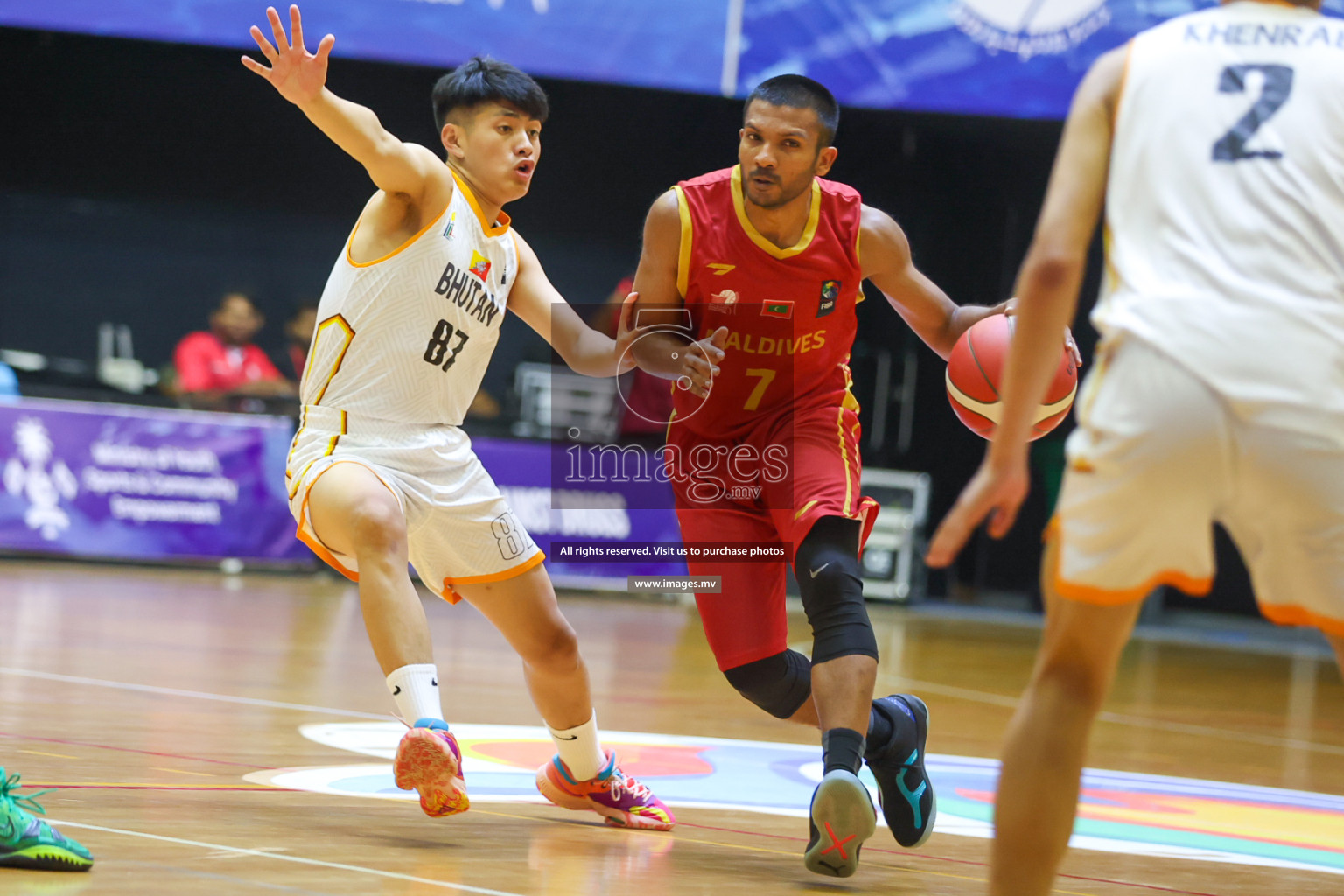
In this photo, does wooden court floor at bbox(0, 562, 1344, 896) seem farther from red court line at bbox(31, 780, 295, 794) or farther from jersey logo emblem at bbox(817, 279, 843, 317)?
jersey logo emblem at bbox(817, 279, 843, 317)

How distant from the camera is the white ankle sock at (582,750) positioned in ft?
12.3

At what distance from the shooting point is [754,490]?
387 cm

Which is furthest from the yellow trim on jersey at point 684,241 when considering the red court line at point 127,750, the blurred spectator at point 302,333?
the blurred spectator at point 302,333

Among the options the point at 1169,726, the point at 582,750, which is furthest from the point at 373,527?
the point at 1169,726

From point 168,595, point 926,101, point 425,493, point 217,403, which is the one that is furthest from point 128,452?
point 425,493

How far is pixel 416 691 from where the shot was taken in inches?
129

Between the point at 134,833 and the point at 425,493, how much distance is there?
3.41ft

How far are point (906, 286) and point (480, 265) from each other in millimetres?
1170

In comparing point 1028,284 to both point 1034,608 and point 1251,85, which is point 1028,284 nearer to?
point 1251,85

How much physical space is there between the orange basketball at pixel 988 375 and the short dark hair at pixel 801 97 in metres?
0.66

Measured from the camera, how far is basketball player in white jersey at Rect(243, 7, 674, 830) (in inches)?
132

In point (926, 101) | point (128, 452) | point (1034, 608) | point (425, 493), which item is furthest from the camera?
point (1034, 608)

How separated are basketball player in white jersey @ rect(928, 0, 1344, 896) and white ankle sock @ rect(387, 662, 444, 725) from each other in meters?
1.44

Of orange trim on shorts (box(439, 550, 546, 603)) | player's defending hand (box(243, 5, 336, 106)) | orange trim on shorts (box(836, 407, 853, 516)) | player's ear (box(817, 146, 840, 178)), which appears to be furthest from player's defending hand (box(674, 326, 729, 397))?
player's defending hand (box(243, 5, 336, 106))
